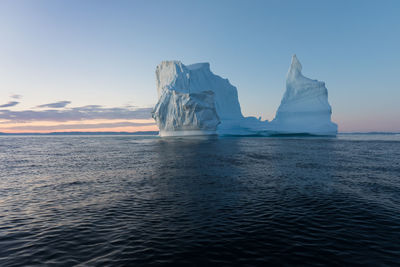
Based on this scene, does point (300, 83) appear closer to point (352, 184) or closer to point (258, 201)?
point (352, 184)

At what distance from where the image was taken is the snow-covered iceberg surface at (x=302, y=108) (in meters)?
99.1

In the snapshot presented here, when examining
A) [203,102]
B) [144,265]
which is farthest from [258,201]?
[203,102]

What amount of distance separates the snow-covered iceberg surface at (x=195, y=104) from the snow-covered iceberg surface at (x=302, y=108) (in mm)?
11881

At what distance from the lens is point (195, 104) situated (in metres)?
80.9

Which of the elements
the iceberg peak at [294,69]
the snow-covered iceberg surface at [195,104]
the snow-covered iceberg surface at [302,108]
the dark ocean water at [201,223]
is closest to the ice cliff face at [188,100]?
the snow-covered iceberg surface at [195,104]

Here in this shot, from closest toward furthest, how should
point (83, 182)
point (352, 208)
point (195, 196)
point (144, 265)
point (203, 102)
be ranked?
point (144, 265) < point (352, 208) < point (195, 196) < point (83, 182) < point (203, 102)

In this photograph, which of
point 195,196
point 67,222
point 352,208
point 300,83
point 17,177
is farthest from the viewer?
point 300,83

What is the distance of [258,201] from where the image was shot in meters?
11.8

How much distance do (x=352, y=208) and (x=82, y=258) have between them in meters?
11.7

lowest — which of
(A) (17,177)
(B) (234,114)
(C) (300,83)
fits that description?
(A) (17,177)

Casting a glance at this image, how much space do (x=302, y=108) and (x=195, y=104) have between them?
54.9m

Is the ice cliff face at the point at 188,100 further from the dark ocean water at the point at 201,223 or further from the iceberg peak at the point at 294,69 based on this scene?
the dark ocean water at the point at 201,223

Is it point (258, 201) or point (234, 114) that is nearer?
point (258, 201)

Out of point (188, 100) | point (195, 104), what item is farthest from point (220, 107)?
point (188, 100)
